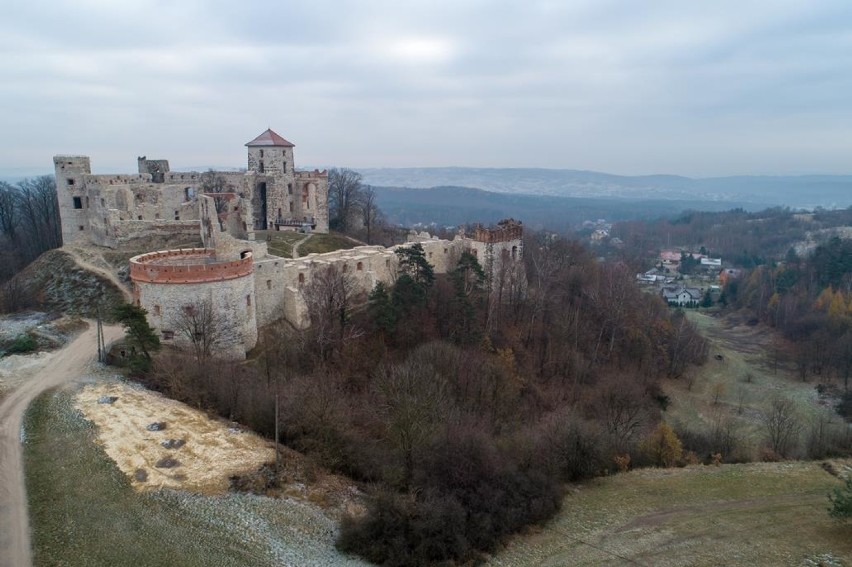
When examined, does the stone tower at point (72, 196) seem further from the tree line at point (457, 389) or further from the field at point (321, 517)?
the field at point (321, 517)

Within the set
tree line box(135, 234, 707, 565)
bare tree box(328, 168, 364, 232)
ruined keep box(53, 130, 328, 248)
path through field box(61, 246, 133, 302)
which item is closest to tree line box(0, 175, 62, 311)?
ruined keep box(53, 130, 328, 248)

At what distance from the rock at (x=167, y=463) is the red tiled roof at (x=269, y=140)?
28.8m

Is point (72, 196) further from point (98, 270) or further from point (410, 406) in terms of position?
point (410, 406)

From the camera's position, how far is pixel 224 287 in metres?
23.0

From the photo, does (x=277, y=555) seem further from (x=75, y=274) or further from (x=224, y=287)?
(x=75, y=274)

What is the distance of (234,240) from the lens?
26750mm

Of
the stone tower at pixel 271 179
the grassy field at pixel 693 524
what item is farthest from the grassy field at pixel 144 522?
the stone tower at pixel 271 179

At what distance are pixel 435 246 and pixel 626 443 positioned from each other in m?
17.0

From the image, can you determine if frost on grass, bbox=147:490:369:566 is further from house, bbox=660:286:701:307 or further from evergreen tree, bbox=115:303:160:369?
house, bbox=660:286:701:307

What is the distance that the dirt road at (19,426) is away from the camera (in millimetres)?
11711

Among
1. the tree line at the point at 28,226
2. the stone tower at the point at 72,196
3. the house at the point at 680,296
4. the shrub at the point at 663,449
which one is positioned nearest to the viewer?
the shrub at the point at 663,449

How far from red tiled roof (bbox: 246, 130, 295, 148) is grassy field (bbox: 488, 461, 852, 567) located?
31.2m

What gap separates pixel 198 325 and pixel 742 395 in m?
35.0

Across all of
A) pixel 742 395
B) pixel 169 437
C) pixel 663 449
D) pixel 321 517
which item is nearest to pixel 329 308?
pixel 169 437
